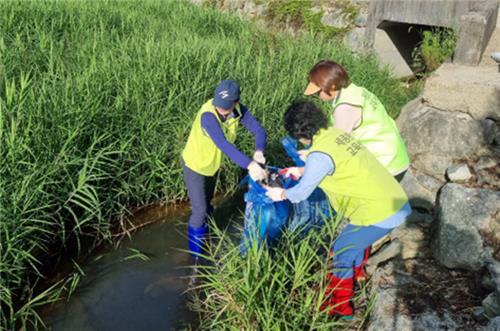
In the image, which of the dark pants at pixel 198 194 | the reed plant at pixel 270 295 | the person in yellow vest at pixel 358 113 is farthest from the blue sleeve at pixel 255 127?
the reed plant at pixel 270 295

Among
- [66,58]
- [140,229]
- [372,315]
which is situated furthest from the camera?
[66,58]

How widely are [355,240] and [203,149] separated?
129 cm

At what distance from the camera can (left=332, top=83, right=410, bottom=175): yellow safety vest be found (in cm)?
302

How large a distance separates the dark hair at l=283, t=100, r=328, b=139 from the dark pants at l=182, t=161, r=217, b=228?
3.81 ft

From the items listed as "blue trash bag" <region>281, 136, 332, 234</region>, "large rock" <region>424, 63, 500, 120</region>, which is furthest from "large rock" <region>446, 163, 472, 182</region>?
"blue trash bag" <region>281, 136, 332, 234</region>

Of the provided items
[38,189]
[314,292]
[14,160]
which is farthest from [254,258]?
[14,160]

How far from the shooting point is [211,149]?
3.40 meters

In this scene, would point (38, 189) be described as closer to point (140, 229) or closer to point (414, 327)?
point (140, 229)

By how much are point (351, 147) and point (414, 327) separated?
1.12 meters

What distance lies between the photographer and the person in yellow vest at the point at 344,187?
2.53 meters

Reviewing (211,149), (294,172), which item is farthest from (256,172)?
(211,149)

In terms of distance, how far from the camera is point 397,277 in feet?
10.4

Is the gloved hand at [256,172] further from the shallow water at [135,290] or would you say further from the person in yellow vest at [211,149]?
the shallow water at [135,290]

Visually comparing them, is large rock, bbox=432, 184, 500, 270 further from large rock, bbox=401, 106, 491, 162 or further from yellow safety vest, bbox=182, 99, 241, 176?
yellow safety vest, bbox=182, 99, 241, 176
